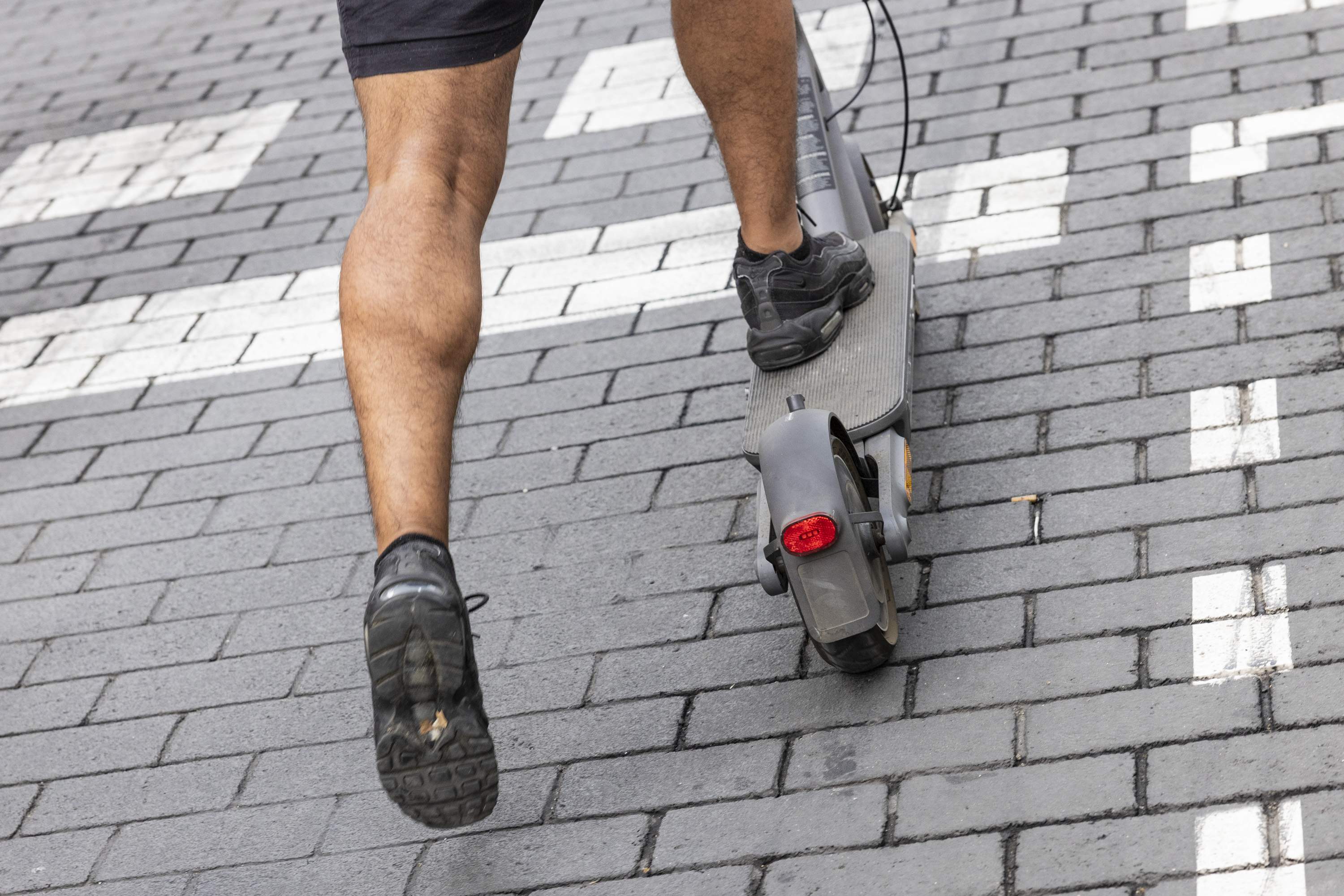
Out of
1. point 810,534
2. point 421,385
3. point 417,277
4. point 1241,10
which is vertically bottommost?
point 1241,10

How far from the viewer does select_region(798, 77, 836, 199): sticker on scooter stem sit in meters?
3.34

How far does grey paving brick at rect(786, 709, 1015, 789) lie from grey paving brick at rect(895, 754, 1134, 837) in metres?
0.04

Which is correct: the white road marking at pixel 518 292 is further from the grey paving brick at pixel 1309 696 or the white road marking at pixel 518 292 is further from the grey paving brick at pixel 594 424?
the grey paving brick at pixel 1309 696

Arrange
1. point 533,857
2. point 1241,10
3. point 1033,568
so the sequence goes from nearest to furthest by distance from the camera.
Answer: point 533,857 → point 1033,568 → point 1241,10

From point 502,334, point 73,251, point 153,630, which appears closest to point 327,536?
point 153,630

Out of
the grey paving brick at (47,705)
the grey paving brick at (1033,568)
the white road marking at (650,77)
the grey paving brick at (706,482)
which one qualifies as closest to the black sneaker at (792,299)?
the grey paving brick at (706,482)

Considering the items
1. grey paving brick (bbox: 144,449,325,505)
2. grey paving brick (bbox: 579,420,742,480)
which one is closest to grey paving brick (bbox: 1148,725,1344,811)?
A: grey paving brick (bbox: 579,420,742,480)

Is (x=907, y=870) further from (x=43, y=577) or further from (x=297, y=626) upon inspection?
(x=43, y=577)

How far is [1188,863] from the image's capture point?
2041mm

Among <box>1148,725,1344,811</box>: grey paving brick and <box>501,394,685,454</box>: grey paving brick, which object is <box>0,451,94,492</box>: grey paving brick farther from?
<box>1148,725,1344,811</box>: grey paving brick

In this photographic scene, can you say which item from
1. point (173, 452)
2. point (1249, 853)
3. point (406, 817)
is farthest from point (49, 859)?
point (1249, 853)

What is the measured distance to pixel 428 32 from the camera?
7.43ft

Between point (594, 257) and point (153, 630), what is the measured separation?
65.1 inches

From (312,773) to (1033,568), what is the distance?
127 cm
